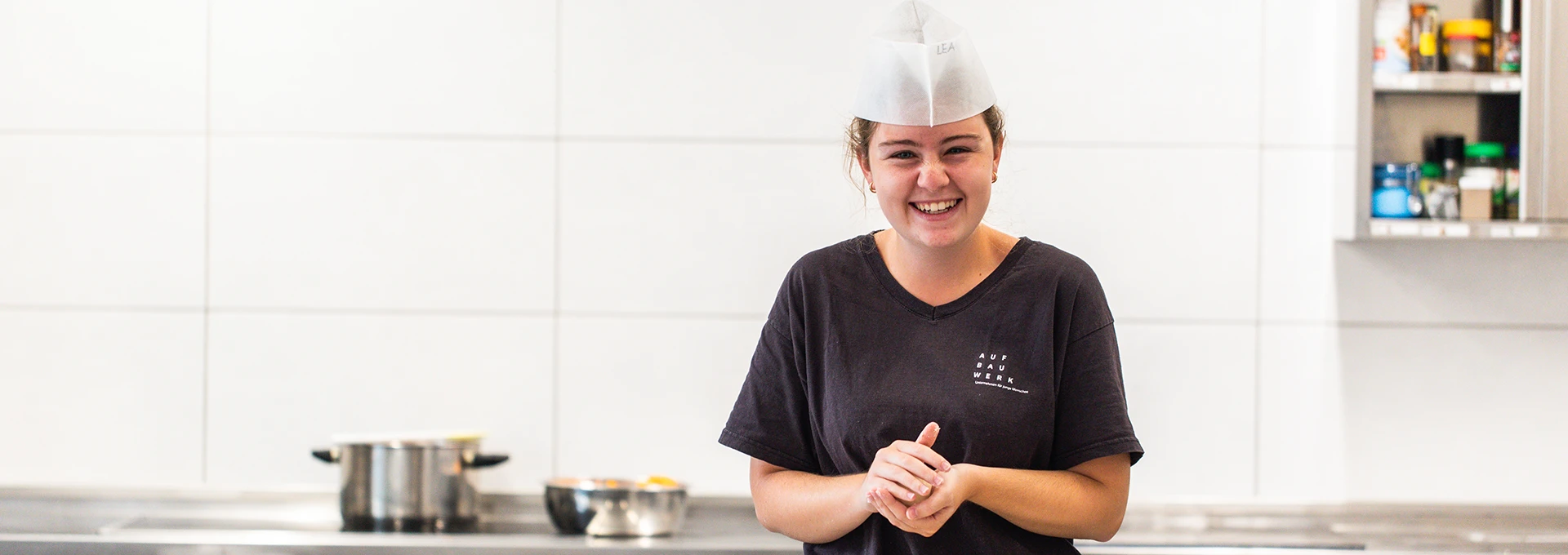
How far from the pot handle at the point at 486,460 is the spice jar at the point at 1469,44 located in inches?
63.5

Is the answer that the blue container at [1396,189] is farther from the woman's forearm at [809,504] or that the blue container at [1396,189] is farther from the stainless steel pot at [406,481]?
the stainless steel pot at [406,481]

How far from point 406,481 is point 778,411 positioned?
942 millimetres

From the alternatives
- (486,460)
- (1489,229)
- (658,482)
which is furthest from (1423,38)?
(486,460)

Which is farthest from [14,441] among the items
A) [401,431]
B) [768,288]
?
[768,288]

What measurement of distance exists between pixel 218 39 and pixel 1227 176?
5.56ft

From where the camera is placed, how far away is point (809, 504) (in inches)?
42.4

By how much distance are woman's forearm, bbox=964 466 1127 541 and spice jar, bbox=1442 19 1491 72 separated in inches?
46.8

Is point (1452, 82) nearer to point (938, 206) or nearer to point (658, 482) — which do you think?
point (938, 206)

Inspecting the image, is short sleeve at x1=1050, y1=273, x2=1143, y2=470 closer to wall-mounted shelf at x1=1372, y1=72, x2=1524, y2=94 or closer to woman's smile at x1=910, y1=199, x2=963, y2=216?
woman's smile at x1=910, y1=199, x2=963, y2=216

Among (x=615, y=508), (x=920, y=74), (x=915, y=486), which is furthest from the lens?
(x=615, y=508)

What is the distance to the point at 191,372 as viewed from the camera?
199 centimetres

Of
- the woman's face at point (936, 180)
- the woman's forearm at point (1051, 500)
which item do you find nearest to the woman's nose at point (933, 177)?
the woman's face at point (936, 180)

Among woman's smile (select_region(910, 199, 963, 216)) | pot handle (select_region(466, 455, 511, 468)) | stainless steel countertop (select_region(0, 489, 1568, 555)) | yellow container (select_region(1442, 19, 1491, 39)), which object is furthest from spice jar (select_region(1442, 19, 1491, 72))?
pot handle (select_region(466, 455, 511, 468))

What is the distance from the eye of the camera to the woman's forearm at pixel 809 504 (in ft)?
3.43
